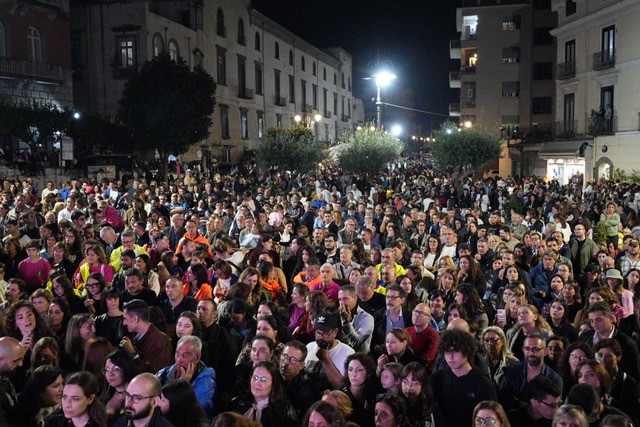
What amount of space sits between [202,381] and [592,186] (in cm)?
2189

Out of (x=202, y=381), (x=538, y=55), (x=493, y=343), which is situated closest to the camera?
(x=202, y=381)

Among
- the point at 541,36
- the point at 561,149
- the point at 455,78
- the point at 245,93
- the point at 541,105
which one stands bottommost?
the point at 561,149

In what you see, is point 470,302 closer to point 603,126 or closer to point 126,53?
point 603,126

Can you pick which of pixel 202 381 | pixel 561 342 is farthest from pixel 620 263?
pixel 202 381

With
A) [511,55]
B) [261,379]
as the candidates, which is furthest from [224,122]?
[261,379]

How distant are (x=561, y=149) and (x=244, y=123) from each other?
847 inches

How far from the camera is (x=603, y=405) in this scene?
15.2 ft

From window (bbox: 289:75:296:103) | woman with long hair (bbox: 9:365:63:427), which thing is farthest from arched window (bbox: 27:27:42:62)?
woman with long hair (bbox: 9:365:63:427)

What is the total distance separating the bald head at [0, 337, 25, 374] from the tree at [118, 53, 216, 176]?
2789 cm

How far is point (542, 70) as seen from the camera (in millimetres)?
47125

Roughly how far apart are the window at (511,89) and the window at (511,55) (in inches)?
62.8

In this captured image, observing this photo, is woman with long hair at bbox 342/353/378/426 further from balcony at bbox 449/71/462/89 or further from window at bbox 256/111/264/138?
balcony at bbox 449/71/462/89

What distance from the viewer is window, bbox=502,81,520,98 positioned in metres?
48.8

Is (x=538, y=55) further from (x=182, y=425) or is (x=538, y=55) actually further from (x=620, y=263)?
(x=182, y=425)
